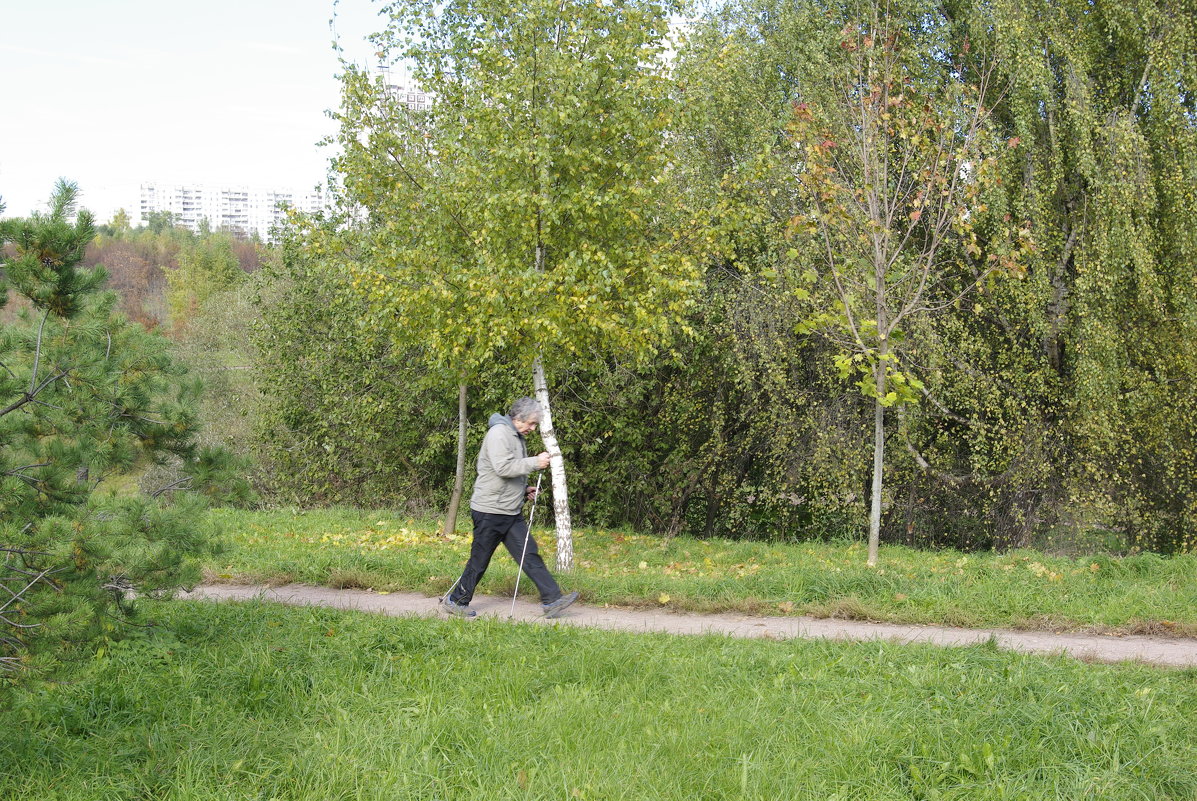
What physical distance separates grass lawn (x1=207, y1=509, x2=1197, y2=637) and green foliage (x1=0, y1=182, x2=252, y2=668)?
83 cm

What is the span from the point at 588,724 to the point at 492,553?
3.17 meters

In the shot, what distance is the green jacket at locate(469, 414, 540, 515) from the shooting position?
8047 mm

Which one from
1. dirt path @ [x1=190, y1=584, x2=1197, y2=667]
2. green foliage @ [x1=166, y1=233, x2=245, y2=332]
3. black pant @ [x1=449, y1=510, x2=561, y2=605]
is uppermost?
green foliage @ [x1=166, y1=233, x2=245, y2=332]

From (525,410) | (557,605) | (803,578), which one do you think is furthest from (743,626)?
(525,410)

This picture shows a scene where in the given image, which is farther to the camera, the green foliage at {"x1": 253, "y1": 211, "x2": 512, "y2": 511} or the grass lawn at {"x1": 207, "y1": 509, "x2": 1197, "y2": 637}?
the green foliage at {"x1": 253, "y1": 211, "x2": 512, "y2": 511}

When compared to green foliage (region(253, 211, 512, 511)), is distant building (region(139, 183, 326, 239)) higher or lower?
higher

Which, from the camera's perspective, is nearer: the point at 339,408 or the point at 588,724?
the point at 588,724

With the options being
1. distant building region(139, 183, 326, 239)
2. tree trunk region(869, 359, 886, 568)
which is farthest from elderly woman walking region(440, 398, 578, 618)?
distant building region(139, 183, 326, 239)

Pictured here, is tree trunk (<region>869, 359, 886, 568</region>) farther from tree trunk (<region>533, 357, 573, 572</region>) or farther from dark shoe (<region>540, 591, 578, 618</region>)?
dark shoe (<region>540, 591, 578, 618</region>)

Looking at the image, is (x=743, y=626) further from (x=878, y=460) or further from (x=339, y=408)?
(x=339, y=408)

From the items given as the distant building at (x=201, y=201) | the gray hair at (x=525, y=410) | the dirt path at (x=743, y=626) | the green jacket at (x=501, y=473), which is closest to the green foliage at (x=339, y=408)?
the dirt path at (x=743, y=626)

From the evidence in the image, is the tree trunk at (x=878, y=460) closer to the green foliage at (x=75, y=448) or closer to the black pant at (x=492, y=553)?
the black pant at (x=492, y=553)

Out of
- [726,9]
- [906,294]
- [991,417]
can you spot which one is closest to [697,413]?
[991,417]

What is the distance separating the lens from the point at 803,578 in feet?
28.8
